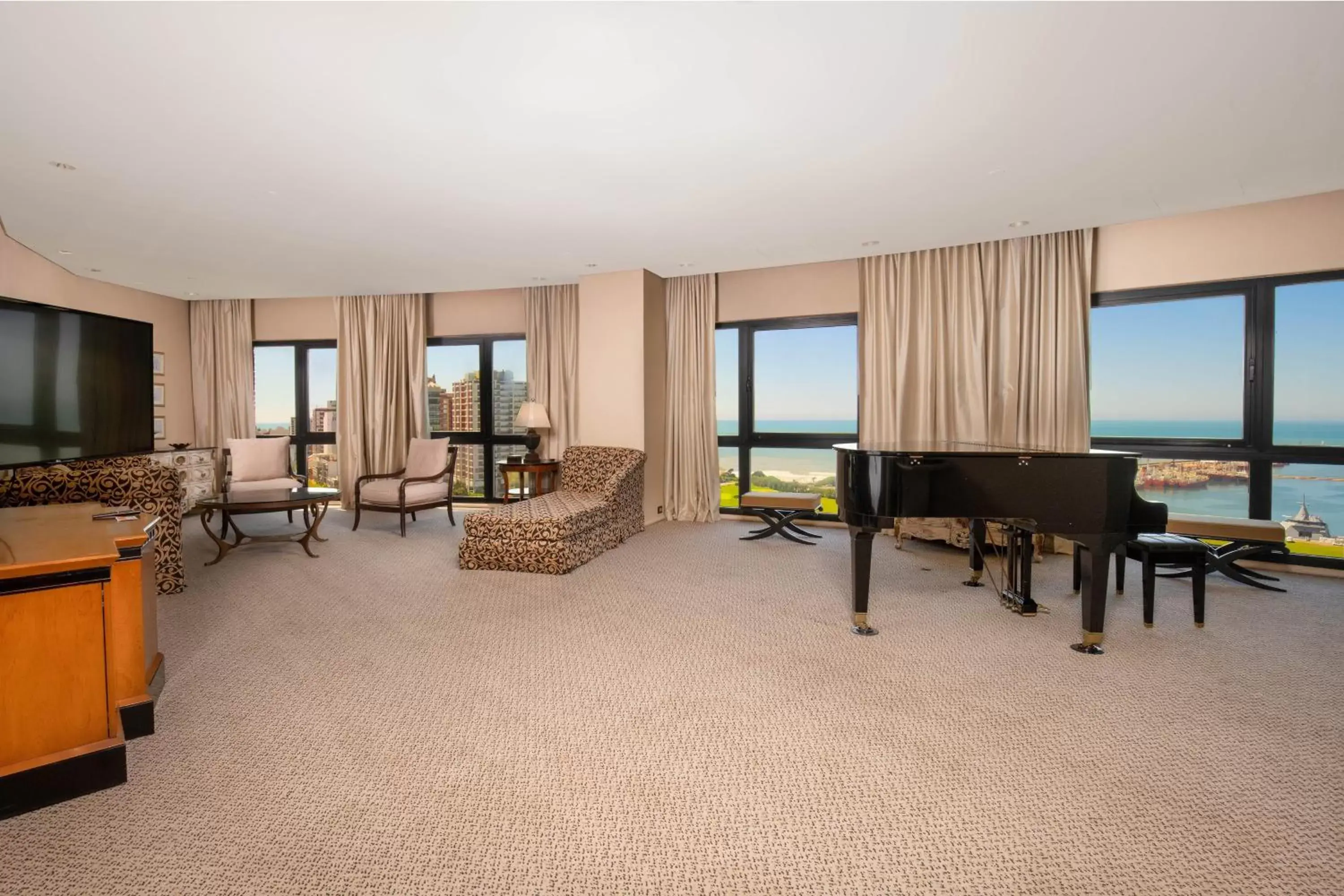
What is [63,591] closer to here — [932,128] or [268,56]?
[268,56]

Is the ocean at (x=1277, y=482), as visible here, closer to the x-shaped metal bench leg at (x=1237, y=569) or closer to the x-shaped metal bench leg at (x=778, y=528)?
the x-shaped metal bench leg at (x=1237, y=569)

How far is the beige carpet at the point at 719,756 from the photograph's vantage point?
1598mm

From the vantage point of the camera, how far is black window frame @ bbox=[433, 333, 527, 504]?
7566mm

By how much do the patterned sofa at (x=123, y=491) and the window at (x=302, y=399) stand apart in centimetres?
387

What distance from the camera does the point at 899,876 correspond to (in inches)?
61.4

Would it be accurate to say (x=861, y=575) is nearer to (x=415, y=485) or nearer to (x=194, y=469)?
(x=415, y=485)

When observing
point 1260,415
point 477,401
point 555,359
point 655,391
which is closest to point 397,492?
point 477,401

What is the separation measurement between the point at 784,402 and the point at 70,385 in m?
5.49

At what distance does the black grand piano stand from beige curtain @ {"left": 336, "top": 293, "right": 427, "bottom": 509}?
606 centimetres

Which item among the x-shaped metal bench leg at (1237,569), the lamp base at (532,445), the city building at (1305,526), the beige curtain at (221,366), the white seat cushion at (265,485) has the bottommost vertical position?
the x-shaped metal bench leg at (1237,569)

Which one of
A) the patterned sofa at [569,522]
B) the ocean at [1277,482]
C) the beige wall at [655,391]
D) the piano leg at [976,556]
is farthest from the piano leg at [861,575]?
the beige wall at [655,391]

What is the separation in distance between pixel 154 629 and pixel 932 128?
4384 mm

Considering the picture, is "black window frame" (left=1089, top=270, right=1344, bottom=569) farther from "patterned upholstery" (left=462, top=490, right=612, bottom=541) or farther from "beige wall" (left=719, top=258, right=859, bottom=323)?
"patterned upholstery" (left=462, top=490, right=612, bottom=541)

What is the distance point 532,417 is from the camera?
265 inches
